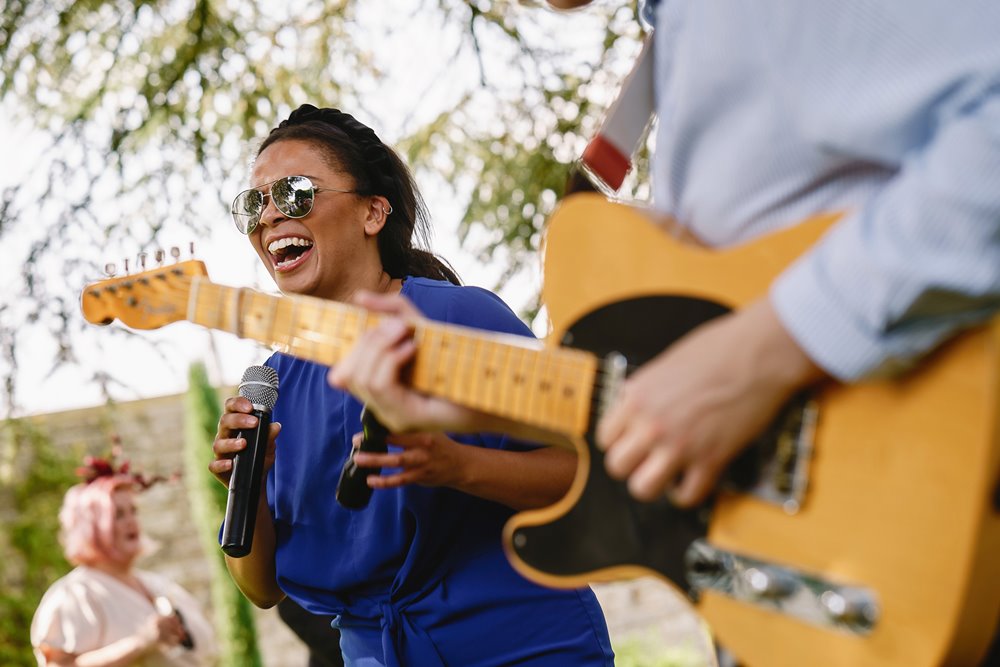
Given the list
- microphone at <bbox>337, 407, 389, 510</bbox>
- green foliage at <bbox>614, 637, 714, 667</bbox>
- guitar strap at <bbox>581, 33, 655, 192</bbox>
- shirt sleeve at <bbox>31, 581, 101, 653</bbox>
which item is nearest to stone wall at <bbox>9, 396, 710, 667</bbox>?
green foliage at <bbox>614, 637, 714, 667</bbox>

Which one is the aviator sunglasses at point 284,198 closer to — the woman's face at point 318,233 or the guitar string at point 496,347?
the woman's face at point 318,233

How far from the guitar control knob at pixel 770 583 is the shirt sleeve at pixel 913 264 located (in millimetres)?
269

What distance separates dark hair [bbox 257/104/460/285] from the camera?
2832 mm

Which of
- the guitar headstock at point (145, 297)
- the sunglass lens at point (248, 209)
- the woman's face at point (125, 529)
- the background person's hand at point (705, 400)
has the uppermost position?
the sunglass lens at point (248, 209)

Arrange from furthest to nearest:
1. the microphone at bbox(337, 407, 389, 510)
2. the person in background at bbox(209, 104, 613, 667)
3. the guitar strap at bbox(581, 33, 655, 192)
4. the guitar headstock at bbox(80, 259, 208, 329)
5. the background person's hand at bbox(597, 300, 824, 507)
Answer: the person in background at bbox(209, 104, 613, 667) → the guitar headstock at bbox(80, 259, 208, 329) → the microphone at bbox(337, 407, 389, 510) → the guitar strap at bbox(581, 33, 655, 192) → the background person's hand at bbox(597, 300, 824, 507)

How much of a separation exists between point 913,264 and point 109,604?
610cm

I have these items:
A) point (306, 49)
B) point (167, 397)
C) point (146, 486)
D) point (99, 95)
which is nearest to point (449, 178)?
point (306, 49)

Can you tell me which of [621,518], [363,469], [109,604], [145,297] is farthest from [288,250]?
[109,604]

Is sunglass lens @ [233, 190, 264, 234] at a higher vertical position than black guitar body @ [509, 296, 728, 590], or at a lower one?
higher

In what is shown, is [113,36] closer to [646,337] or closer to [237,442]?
[237,442]

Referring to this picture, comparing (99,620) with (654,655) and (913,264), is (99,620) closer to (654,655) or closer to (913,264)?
(654,655)

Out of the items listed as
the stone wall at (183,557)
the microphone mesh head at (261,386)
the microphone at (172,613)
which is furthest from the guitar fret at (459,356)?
the stone wall at (183,557)

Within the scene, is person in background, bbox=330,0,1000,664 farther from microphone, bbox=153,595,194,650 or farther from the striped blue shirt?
microphone, bbox=153,595,194,650

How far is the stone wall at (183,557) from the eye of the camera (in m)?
10.5
